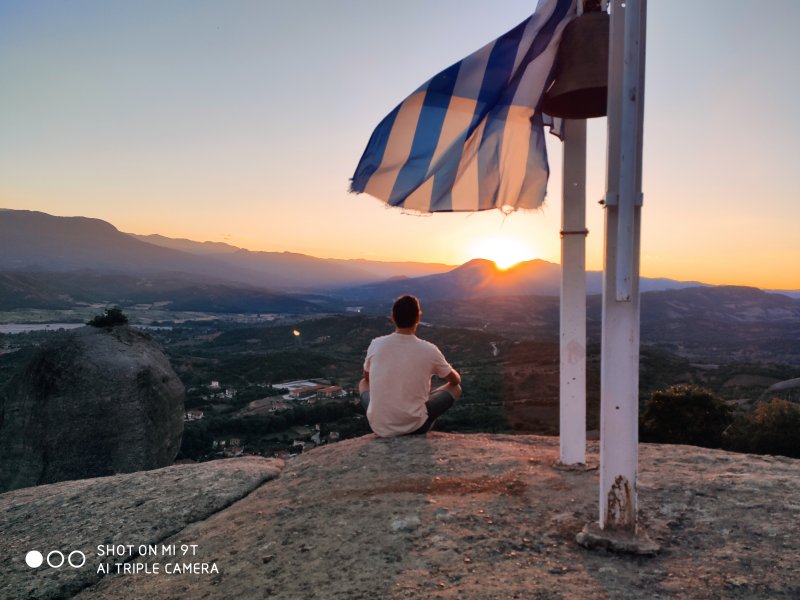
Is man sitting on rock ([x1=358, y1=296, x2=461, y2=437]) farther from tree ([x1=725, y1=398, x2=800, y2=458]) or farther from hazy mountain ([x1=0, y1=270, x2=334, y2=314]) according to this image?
hazy mountain ([x1=0, y1=270, x2=334, y2=314])

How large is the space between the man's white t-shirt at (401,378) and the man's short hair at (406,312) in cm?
13

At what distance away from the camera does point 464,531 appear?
375cm

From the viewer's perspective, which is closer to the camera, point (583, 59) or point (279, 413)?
point (583, 59)

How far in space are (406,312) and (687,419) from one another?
8791 mm

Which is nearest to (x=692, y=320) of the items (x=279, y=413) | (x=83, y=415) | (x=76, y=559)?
(x=279, y=413)

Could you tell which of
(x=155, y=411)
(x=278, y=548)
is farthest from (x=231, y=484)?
(x=155, y=411)

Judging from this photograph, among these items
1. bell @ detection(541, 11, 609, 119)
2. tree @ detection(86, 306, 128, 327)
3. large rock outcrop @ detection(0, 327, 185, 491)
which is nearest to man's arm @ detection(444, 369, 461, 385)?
bell @ detection(541, 11, 609, 119)

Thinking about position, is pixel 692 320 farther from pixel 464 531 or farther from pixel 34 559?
pixel 34 559

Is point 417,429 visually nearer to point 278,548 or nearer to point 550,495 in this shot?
point 550,495

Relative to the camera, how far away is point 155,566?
4.01 metres

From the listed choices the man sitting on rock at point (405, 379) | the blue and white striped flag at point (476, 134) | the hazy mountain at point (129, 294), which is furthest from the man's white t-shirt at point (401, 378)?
the hazy mountain at point (129, 294)

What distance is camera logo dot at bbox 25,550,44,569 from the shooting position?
4.28 metres

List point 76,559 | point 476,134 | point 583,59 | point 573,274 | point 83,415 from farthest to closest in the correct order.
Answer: point 83,415 → point 573,274 → point 476,134 → point 76,559 → point 583,59

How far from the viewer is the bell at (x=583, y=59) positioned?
3.88 m
